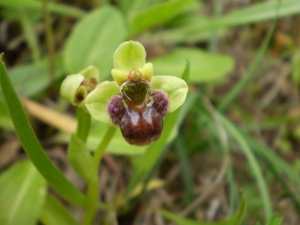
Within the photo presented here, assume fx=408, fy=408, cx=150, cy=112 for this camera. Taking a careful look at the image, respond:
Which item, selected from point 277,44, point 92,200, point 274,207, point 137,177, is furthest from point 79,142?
point 277,44

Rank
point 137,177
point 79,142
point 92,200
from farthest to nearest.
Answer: point 137,177, point 92,200, point 79,142

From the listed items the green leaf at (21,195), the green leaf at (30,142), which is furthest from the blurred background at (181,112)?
the green leaf at (30,142)

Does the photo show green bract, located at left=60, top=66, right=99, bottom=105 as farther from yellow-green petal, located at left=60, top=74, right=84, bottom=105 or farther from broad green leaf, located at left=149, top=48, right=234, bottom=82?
broad green leaf, located at left=149, top=48, right=234, bottom=82

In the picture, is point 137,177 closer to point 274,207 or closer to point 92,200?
point 92,200

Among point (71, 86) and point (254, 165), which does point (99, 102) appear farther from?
point (254, 165)

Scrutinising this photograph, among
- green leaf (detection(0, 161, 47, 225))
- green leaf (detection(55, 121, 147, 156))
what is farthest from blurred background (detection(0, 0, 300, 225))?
green leaf (detection(0, 161, 47, 225))

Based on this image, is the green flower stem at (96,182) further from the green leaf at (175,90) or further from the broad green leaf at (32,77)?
the broad green leaf at (32,77)

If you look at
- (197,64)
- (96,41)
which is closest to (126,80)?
(96,41)
